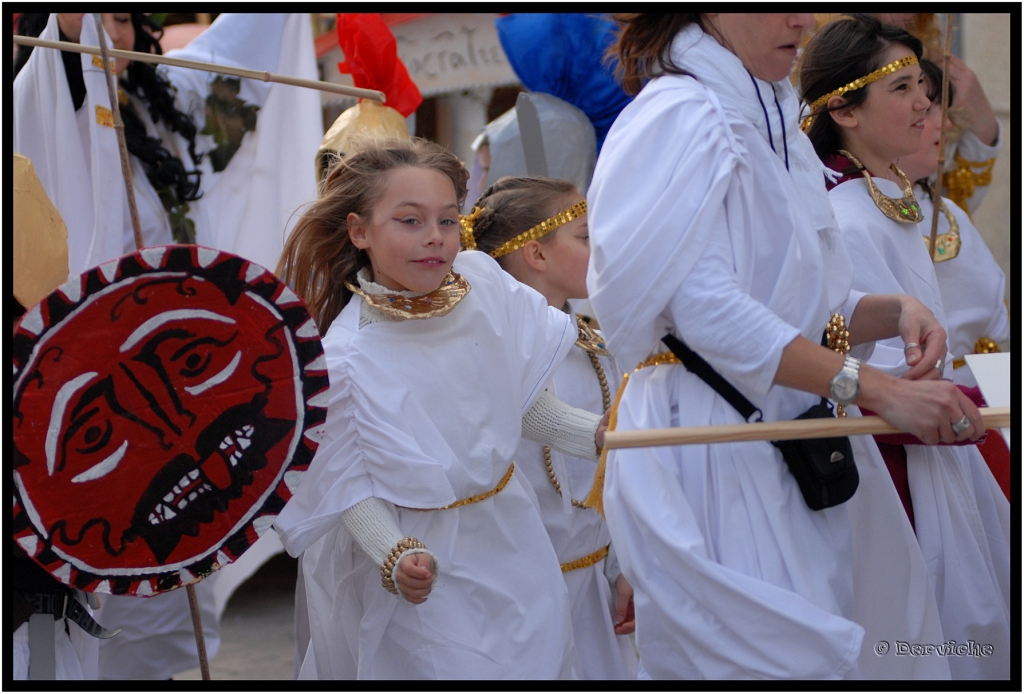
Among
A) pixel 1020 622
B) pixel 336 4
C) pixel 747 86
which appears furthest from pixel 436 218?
pixel 1020 622

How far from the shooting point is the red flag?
4.80 m

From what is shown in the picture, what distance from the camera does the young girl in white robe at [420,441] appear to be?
276cm

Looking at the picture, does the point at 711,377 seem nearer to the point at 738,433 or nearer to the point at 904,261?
the point at 738,433

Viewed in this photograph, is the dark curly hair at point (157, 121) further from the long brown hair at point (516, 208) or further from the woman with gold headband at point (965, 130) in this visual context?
the woman with gold headband at point (965, 130)

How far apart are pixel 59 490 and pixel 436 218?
3.57 ft

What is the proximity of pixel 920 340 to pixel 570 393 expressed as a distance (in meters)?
1.29

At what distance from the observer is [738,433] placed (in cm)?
196

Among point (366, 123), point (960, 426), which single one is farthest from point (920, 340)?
point (366, 123)

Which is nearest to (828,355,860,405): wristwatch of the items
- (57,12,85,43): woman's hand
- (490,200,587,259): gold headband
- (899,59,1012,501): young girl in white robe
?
(490,200,587,259): gold headband

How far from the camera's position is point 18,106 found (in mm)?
4281

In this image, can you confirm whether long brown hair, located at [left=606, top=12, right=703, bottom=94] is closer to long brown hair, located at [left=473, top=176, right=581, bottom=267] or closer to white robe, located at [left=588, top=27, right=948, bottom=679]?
white robe, located at [left=588, top=27, right=948, bottom=679]

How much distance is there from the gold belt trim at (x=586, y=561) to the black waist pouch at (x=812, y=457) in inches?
51.4

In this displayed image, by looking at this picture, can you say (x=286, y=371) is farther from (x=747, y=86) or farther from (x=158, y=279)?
(x=747, y=86)

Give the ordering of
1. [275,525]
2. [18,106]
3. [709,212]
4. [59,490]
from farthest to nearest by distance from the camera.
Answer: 1. [18,106]
2. [275,525]
3. [59,490]
4. [709,212]
